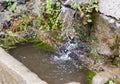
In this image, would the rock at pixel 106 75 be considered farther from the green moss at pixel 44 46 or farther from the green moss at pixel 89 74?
the green moss at pixel 44 46

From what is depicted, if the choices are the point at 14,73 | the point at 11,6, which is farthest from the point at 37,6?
the point at 14,73

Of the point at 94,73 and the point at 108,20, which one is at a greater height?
the point at 108,20

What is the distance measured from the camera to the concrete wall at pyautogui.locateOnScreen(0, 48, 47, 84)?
3969mm

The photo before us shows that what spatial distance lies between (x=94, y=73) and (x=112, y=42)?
0.56m

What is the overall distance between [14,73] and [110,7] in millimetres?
1865

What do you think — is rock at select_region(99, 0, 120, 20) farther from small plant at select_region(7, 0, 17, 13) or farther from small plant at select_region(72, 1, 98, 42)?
small plant at select_region(7, 0, 17, 13)

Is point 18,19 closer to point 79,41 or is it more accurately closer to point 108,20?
point 79,41

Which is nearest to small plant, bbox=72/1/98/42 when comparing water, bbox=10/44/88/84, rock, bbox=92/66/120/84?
water, bbox=10/44/88/84

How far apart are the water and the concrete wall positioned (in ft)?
1.50

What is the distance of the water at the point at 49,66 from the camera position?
4520mm

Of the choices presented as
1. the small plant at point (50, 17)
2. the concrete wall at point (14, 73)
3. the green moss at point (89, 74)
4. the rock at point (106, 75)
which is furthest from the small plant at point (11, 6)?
the rock at point (106, 75)

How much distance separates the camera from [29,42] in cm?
574

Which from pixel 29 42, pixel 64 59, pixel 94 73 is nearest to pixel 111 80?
pixel 94 73

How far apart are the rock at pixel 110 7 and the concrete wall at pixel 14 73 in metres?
1.59
